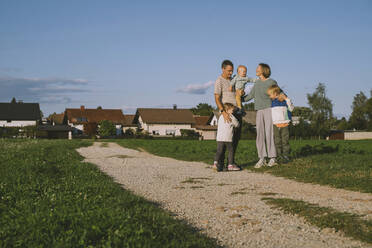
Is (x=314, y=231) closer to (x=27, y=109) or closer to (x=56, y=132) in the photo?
(x=56, y=132)

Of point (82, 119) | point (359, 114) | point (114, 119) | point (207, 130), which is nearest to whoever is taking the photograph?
point (207, 130)

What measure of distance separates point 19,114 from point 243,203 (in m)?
85.7

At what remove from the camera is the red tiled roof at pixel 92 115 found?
83.9 meters

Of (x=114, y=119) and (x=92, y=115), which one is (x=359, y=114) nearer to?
(x=114, y=119)

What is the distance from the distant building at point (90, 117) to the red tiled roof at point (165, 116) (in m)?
5.78

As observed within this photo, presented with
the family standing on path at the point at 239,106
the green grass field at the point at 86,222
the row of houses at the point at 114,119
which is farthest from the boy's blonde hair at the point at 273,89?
the row of houses at the point at 114,119

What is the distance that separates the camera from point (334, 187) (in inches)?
223

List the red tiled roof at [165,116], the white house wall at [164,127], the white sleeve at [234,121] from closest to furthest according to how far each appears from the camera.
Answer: the white sleeve at [234,121], the white house wall at [164,127], the red tiled roof at [165,116]

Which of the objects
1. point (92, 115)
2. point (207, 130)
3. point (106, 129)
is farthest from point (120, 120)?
point (207, 130)

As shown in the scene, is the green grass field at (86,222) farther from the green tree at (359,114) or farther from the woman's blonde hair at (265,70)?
the green tree at (359,114)

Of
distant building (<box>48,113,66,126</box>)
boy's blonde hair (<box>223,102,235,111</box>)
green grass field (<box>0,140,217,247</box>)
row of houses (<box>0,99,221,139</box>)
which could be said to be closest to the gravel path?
green grass field (<box>0,140,217,247</box>)

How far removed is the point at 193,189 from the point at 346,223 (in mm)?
2661

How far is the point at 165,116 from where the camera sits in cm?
7906

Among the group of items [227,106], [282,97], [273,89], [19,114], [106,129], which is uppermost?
[19,114]
